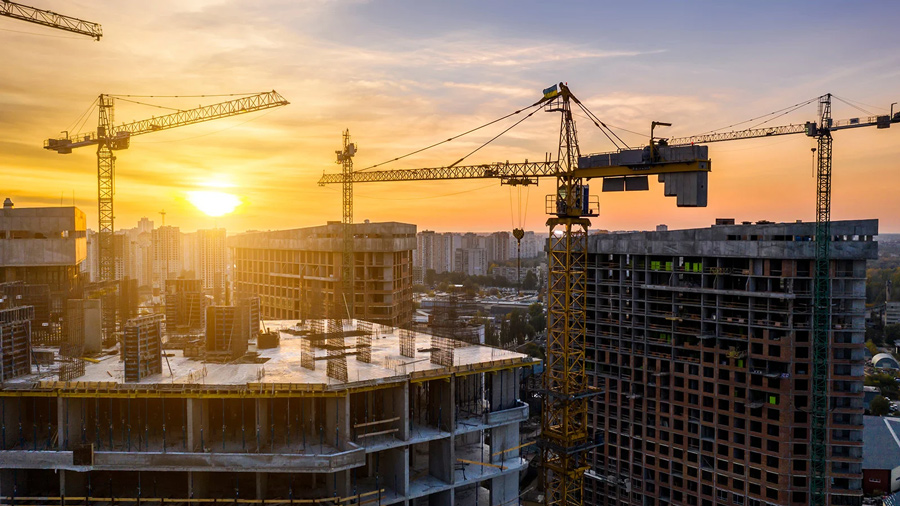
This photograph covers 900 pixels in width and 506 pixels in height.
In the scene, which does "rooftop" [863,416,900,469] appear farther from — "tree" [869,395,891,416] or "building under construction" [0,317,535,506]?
"building under construction" [0,317,535,506]

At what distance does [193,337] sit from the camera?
117 ft

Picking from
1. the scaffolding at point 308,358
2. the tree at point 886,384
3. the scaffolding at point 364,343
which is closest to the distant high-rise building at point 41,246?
the scaffolding at point 364,343

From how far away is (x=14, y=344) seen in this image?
2689 centimetres

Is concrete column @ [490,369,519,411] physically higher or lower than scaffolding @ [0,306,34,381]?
lower

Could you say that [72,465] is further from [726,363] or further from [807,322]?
[807,322]

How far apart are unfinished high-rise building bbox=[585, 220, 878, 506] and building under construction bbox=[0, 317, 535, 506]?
65.3ft

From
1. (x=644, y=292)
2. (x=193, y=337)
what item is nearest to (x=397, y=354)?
(x=193, y=337)

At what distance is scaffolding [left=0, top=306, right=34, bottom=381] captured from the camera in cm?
2634

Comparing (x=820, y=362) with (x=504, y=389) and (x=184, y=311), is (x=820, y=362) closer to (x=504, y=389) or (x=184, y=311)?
(x=504, y=389)

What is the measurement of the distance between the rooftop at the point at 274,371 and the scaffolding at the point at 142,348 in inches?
16.9

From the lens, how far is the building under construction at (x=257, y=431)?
2472 centimetres

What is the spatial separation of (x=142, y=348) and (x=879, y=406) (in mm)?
84187

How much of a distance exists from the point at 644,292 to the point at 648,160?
13.2 m

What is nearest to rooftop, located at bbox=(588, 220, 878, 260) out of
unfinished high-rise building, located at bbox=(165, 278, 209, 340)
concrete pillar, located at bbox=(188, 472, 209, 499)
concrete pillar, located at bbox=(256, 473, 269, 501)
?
unfinished high-rise building, located at bbox=(165, 278, 209, 340)
